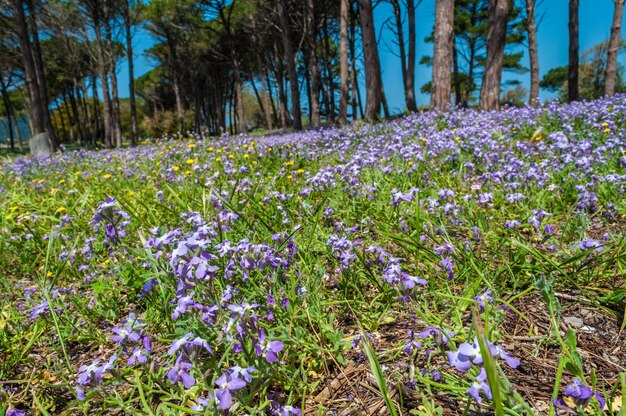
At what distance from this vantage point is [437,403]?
1.44 meters

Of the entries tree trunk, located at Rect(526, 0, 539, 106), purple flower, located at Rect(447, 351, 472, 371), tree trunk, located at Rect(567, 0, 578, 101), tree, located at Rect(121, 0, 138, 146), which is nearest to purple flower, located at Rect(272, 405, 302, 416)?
purple flower, located at Rect(447, 351, 472, 371)

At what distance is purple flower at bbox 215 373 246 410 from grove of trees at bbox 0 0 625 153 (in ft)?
28.6

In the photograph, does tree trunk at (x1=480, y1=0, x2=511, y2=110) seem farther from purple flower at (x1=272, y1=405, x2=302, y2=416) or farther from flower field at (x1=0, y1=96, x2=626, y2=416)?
purple flower at (x1=272, y1=405, x2=302, y2=416)

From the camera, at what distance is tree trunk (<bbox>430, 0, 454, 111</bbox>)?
9.20 meters

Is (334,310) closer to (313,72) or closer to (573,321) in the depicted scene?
(573,321)

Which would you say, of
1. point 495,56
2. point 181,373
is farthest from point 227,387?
point 495,56

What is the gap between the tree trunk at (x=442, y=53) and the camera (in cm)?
920

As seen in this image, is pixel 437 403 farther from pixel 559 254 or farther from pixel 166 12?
pixel 166 12

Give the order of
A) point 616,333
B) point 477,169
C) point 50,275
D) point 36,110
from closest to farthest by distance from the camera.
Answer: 1. point 616,333
2. point 50,275
3. point 477,169
4. point 36,110

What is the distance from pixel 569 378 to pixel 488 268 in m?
0.78

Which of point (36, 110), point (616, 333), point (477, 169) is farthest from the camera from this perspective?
point (36, 110)

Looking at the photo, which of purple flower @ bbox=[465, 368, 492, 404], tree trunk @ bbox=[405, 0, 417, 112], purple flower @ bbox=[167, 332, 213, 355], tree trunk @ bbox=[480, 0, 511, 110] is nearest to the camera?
purple flower @ bbox=[465, 368, 492, 404]

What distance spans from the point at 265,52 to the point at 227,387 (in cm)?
3533

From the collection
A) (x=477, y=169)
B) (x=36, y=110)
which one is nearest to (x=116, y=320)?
(x=477, y=169)
